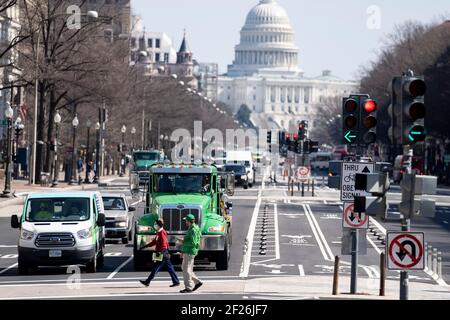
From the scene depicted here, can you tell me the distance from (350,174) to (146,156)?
6442 centimetres

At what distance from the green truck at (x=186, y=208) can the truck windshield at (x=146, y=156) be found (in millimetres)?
56329

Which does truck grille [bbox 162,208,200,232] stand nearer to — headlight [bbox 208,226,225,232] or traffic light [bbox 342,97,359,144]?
headlight [bbox 208,226,225,232]

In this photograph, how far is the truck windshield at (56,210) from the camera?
33.9 meters

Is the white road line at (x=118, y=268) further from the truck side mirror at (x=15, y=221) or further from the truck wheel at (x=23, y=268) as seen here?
the truck side mirror at (x=15, y=221)

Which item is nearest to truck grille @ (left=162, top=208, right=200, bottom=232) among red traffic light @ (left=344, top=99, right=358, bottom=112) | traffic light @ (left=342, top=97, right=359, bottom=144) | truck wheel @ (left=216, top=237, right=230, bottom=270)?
truck wheel @ (left=216, top=237, right=230, bottom=270)

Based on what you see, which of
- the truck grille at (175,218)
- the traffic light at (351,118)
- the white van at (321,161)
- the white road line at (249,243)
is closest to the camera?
the traffic light at (351,118)

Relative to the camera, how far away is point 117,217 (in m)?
43.5

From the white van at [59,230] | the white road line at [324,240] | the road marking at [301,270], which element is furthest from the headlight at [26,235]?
the white road line at [324,240]

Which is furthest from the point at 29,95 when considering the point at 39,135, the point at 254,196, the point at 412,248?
the point at 412,248

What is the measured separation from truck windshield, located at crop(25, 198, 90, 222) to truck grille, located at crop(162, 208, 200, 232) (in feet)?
5.93

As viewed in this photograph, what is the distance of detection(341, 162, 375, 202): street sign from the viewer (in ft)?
95.3

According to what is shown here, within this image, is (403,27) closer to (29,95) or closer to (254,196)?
(29,95)

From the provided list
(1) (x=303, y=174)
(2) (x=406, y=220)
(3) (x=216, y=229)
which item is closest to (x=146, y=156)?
(1) (x=303, y=174)
